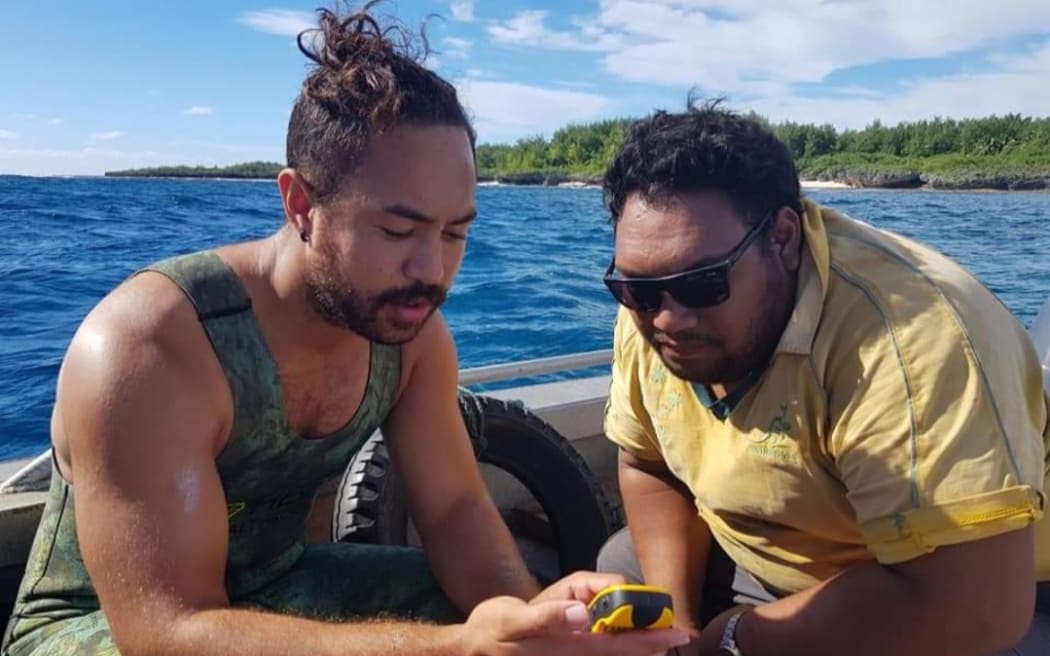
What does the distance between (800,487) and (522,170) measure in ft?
318

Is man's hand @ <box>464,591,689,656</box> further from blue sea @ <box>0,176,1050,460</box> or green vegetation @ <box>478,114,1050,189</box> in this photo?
green vegetation @ <box>478,114,1050,189</box>

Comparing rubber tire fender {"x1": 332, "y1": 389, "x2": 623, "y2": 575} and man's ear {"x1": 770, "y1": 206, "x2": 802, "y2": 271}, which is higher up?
man's ear {"x1": 770, "y1": 206, "x2": 802, "y2": 271}

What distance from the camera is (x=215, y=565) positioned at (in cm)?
176

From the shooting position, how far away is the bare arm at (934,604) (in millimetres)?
1676

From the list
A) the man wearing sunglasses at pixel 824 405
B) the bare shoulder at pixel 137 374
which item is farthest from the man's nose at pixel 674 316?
the bare shoulder at pixel 137 374

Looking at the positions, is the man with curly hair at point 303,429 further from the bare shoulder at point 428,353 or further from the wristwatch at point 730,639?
the wristwatch at point 730,639

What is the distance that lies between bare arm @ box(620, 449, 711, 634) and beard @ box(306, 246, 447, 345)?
0.82 m

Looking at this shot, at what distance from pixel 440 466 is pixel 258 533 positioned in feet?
1.45

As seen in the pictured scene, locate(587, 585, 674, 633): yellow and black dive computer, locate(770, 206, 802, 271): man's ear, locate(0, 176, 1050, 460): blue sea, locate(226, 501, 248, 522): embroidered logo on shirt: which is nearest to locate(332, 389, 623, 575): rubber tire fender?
locate(226, 501, 248, 522): embroidered logo on shirt

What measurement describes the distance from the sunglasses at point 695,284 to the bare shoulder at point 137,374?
0.85m

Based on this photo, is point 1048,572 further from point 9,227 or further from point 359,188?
point 9,227

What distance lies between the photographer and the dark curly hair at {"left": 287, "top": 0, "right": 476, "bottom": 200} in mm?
1899

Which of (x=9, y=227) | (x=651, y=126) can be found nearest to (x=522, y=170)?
(x=9, y=227)

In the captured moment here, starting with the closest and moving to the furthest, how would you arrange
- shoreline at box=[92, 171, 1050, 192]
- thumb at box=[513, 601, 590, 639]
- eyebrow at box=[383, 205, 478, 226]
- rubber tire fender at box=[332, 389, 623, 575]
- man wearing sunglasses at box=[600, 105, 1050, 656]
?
thumb at box=[513, 601, 590, 639] → man wearing sunglasses at box=[600, 105, 1050, 656] → eyebrow at box=[383, 205, 478, 226] → rubber tire fender at box=[332, 389, 623, 575] → shoreline at box=[92, 171, 1050, 192]
